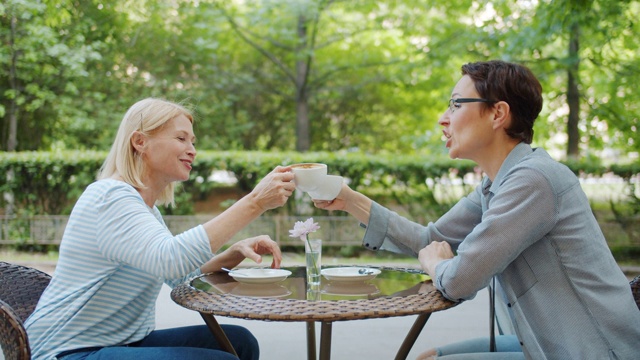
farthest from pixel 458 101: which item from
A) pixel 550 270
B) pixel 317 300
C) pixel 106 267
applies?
pixel 106 267

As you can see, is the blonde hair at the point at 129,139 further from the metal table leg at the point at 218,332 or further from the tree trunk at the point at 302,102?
the tree trunk at the point at 302,102

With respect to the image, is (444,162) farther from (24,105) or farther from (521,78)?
(24,105)

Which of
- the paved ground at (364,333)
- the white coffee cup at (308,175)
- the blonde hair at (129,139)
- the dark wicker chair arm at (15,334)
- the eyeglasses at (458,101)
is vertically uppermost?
the eyeglasses at (458,101)

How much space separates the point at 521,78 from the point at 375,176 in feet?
16.7

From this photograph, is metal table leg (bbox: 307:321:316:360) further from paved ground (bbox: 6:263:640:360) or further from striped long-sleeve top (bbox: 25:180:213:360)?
paved ground (bbox: 6:263:640:360)

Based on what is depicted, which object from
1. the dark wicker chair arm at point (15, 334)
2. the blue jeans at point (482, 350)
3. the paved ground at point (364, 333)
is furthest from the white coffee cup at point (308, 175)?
the paved ground at point (364, 333)

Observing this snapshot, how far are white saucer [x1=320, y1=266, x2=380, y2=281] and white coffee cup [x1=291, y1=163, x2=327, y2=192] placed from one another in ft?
0.93

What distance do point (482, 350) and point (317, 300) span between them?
1.97ft

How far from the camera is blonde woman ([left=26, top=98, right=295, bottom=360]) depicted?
1.78m

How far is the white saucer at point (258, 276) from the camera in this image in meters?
2.06

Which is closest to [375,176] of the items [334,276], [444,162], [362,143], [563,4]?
[444,162]

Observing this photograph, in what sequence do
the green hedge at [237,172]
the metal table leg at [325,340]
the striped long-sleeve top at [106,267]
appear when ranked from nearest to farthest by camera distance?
the striped long-sleeve top at [106,267] → the metal table leg at [325,340] → the green hedge at [237,172]

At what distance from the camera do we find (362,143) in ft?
42.9

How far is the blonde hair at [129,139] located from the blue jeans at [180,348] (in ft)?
1.59
